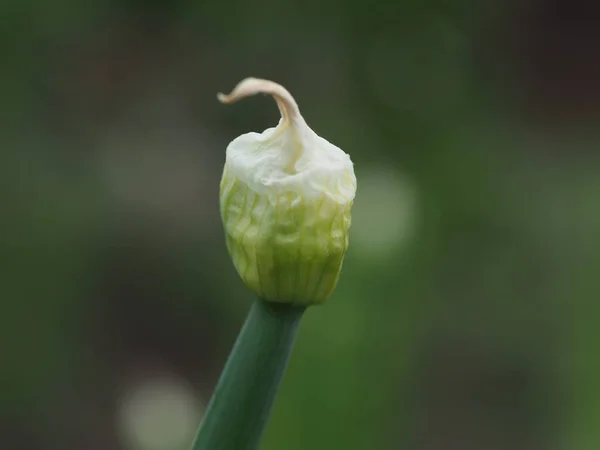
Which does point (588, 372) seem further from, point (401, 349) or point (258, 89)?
point (258, 89)

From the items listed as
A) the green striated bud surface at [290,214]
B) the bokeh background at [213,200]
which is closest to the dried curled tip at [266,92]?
the green striated bud surface at [290,214]

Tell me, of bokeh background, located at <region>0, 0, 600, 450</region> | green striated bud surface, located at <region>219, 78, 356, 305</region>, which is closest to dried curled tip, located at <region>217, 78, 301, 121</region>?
green striated bud surface, located at <region>219, 78, 356, 305</region>

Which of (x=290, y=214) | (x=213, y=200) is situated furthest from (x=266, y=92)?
(x=213, y=200)

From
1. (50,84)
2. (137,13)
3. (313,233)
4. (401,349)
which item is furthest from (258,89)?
(137,13)

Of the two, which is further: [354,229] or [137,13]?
[137,13]

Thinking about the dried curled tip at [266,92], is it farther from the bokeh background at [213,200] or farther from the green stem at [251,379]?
the bokeh background at [213,200]

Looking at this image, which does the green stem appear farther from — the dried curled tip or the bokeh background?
the bokeh background
